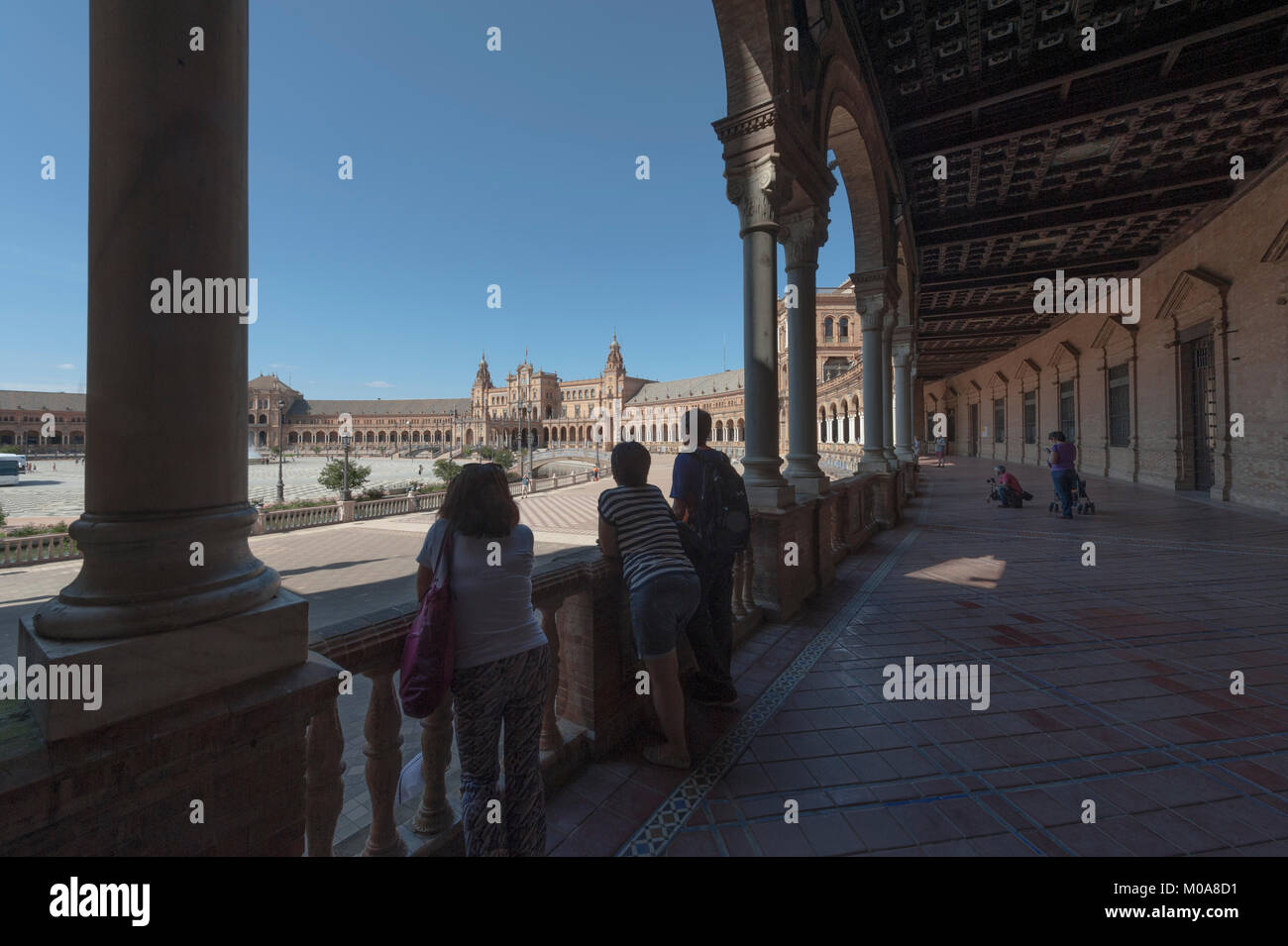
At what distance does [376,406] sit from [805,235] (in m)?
127

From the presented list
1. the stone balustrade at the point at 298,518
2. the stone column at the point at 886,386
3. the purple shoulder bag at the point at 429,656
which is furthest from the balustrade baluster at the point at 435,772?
the stone balustrade at the point at 298,518

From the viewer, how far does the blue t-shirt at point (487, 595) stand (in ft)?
6.41

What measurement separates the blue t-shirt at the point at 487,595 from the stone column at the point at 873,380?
385 inches

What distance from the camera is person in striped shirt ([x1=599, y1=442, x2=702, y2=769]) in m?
2.68

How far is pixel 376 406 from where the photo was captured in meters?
118

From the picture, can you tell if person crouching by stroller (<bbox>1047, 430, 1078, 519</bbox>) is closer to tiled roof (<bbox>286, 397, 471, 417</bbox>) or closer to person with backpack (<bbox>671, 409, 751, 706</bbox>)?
person with backpack (<bbox>671, 409, 751, 706</bbox>)

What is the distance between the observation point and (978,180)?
12.2 meters

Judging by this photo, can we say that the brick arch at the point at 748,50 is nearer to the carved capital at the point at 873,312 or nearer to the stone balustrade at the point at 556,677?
the stone balustrade at the point at 556,677

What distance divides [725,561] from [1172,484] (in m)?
18.2

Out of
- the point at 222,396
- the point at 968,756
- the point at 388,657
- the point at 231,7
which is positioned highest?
the point at 231,7

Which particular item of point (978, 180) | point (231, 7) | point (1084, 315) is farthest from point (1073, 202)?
point (231, 7)

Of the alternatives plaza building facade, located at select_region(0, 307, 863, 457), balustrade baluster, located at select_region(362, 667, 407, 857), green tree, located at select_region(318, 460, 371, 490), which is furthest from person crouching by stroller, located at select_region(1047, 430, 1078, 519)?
plaza building facade, located at select_region(0, 307, 863, 457)

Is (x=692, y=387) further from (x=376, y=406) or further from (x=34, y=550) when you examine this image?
(x=34, y=550)

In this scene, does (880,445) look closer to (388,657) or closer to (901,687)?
(901,687)
